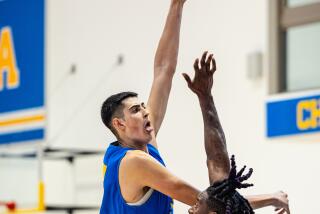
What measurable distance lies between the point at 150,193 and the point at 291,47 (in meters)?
4.52

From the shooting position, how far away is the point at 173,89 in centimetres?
934

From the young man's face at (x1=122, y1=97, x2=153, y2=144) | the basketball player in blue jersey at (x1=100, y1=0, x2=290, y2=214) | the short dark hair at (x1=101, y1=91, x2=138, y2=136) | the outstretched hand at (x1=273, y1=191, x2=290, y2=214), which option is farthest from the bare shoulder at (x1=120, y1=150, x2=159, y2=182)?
the outstretched hand at (x1=273, y1=191, x2=290, y2=214)

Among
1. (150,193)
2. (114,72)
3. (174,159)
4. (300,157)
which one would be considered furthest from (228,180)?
(114,72)

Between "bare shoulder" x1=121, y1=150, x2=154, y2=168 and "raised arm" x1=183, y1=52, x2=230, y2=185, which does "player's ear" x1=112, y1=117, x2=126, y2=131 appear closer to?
"bare shoulder" x1=121, y1=150, x2=154, y2=168

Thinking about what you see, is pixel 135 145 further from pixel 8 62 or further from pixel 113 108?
pixel 8 62

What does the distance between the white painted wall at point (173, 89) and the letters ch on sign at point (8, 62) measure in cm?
41

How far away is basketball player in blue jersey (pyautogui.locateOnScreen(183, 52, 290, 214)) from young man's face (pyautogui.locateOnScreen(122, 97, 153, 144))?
33.9 inches

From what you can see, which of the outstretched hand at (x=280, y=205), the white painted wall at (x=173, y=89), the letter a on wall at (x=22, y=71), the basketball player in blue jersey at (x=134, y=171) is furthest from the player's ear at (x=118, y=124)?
the letter a on wall at (x=22, y=71)

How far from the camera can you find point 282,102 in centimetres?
845

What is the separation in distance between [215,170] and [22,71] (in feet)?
23.1

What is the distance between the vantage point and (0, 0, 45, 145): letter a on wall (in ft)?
33.7

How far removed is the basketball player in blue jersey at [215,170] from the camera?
3.65m

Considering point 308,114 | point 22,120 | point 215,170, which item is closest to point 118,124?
point 215,170

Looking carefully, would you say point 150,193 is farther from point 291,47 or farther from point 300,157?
point 291,47
